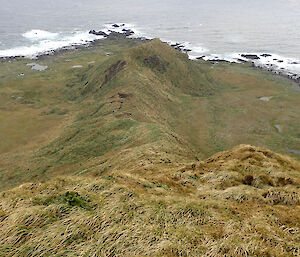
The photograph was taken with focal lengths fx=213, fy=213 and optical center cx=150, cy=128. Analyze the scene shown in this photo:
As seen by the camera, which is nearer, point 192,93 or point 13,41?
point 192,93

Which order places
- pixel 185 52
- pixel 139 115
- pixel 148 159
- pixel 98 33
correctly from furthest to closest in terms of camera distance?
pixel 98 33, pixel 185 52, pixel 139 115, pixel 148 159

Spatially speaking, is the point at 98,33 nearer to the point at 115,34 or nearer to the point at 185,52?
the point at 115,34

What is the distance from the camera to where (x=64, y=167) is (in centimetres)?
3356

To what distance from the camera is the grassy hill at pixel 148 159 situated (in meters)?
8.99

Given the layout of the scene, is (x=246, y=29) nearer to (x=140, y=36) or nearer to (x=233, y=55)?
(x=233, y=55)

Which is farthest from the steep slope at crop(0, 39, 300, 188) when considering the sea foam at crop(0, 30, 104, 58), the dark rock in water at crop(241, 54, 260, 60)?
the sea foam at crop(0, 30, 104, 58)

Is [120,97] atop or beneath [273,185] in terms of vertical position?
beneath

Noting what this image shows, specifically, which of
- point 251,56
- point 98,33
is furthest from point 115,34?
point 251,56

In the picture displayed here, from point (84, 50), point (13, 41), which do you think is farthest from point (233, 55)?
point (13, 41)

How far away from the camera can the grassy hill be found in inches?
354

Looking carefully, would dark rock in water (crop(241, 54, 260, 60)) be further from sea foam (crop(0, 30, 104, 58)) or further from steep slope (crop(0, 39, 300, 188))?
sea foam (crop(0, 30, 104, 58))

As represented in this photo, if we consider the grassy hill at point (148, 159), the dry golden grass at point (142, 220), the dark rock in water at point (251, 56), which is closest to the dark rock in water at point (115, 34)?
the grassy hill at point (148, 159)

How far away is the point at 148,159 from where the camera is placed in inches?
974

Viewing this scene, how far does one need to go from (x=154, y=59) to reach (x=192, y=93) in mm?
17880
